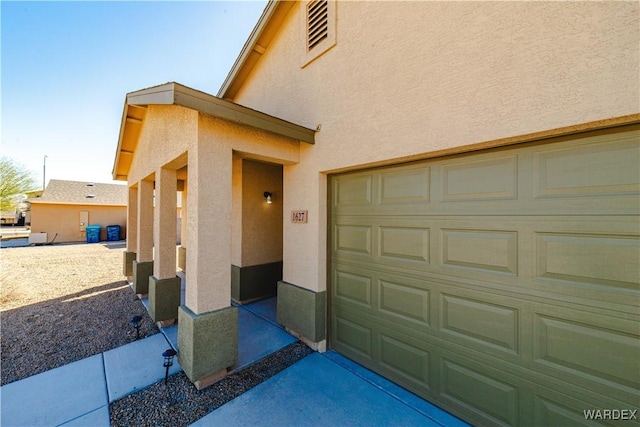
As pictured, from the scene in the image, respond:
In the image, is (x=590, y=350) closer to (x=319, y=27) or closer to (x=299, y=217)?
(x=299, y=217)

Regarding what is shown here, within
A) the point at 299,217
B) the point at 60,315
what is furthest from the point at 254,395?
the point at 60,315

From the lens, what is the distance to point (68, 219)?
781 inches

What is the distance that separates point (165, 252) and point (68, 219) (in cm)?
2251

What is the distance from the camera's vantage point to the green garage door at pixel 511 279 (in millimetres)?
2088

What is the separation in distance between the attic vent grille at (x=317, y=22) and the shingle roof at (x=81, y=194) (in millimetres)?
24016

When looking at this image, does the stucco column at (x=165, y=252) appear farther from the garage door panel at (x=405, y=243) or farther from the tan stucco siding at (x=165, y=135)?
the garage door panel at (x=405, y=243)

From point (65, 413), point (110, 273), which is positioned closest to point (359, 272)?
point (65, 413)

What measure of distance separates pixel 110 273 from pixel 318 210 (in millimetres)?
9975

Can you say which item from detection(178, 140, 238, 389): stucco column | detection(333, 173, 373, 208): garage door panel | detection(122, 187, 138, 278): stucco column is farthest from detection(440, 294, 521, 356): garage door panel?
detection(122, 187, 138, 278): stucco column

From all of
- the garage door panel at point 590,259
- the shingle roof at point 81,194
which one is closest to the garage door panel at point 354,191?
the garage door panel at point 590,259

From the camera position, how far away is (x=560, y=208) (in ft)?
7.57

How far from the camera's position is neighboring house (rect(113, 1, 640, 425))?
2113 millimetres

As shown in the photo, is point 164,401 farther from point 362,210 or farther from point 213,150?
point 362,210

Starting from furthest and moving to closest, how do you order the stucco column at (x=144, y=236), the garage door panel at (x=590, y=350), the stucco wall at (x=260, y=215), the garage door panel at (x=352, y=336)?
the stucco column at (x=144, y=236) → the stucco wall at (x=260, y=215) → the garage door panel at (x=352, y=336) → the garage door panel at (x=590, y=350)
